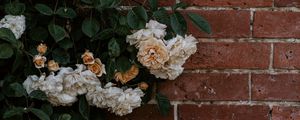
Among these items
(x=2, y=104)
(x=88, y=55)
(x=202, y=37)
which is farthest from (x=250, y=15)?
(x=2, y=104)

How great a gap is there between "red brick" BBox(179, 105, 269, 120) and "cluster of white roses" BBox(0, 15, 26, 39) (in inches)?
18.9

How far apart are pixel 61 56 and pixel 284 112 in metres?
0.63

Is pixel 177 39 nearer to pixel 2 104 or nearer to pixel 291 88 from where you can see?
pixel 291 88

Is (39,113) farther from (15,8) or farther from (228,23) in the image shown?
(228,23)

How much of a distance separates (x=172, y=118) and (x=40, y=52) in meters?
0.41

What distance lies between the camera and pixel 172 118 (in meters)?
1.71

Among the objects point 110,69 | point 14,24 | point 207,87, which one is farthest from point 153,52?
point 14,24

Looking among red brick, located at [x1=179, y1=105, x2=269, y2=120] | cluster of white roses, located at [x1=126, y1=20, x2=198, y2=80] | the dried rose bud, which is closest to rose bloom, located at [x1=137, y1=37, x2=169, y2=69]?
cluster of white roses, located at [x1=126, y1=20, x2=198, y2=80]

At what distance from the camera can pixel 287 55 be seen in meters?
1.67

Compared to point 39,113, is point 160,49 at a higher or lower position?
higher

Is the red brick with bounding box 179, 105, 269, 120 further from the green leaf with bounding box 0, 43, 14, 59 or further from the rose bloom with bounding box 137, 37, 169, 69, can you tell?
the green leaf with bounding box 0, 43, 14, 59

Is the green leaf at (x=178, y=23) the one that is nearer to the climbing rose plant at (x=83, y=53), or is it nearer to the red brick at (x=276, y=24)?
the climbing rose plant at (x=83, y=53)

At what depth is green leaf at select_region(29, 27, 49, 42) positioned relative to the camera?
5.24 feet

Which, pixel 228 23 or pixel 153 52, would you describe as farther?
pixel 228 23
